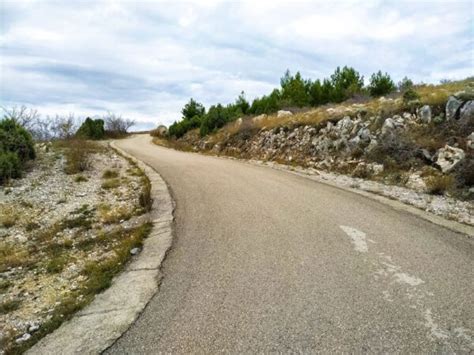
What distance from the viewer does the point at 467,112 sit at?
1218 centimetres

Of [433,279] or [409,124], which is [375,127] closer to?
[409,124]

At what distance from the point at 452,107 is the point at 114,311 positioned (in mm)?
12938

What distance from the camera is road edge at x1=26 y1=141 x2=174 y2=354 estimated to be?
3727 mm

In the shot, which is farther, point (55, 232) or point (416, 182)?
point (416, 182)

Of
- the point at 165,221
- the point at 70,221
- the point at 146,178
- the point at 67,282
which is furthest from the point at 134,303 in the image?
the point at 146,178

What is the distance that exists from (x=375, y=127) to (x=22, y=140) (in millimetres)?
14843

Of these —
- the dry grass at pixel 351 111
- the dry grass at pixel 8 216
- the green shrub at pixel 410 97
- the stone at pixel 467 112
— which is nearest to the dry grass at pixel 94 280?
the dry grass at pixel 8 216

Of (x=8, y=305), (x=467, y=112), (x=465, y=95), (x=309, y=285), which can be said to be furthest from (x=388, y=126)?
(x=8, y=305)

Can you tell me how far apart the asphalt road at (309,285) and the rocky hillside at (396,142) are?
3322mm

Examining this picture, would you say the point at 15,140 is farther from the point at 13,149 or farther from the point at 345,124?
the point at 345,124

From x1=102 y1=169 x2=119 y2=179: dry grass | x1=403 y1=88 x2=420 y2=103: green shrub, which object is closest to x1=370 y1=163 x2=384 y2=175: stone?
x1=403 y1=88 x2=420 y2=103: green shrub

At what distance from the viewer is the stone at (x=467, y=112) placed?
1182cm

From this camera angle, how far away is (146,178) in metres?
→ 13.2

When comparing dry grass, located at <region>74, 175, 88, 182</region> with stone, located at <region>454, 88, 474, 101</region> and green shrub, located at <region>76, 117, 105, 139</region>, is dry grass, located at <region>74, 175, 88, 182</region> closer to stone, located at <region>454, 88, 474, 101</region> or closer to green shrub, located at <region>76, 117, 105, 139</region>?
stone, located at <region>454, 88, 474, 101</region>
